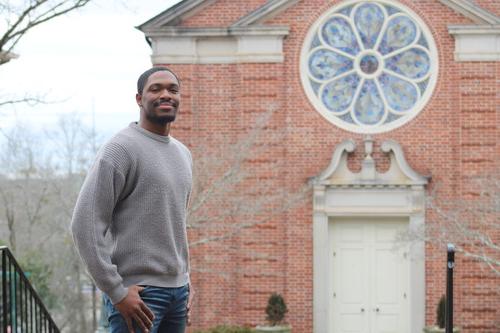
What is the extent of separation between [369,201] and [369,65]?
2556 millimetres

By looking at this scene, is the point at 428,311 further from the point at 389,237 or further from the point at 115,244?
the point at 115,244

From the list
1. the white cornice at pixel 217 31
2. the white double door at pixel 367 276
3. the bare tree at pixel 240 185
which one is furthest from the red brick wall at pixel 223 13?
the white double door at pixel 367 276

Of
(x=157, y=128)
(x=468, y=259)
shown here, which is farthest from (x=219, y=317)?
(x=157, y=128)

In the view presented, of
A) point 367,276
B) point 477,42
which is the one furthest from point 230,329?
point 477,42

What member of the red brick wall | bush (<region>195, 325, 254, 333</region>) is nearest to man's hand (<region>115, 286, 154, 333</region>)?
bush (<region>195, 325, 254, 333</region>)

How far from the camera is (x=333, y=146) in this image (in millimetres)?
19891

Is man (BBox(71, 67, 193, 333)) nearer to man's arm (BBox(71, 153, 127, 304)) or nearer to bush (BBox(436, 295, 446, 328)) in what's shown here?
man's arm (BBox(71, 153, 127, 304))

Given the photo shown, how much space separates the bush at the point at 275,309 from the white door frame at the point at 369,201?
2.12ft

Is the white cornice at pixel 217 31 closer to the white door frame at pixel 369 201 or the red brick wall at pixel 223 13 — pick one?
the red brick wall at pixel 223 13

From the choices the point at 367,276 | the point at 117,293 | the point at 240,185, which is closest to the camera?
the point at 117,293

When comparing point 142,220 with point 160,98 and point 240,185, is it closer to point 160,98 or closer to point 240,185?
point 160,98

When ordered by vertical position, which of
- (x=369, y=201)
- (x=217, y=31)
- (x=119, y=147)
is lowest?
(x=119, y=147)

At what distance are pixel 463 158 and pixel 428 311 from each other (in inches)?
114

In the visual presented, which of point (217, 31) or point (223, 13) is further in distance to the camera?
point (223, 13)
